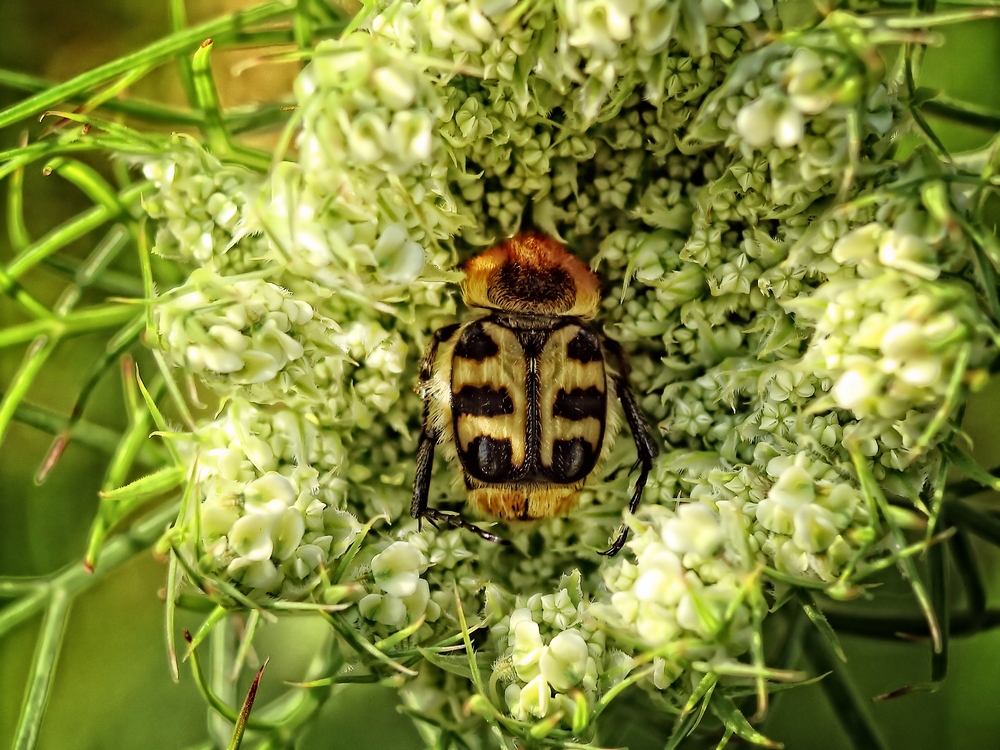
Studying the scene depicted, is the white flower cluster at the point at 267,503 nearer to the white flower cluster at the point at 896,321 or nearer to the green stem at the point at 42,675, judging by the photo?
the green stem at the point at 42,675

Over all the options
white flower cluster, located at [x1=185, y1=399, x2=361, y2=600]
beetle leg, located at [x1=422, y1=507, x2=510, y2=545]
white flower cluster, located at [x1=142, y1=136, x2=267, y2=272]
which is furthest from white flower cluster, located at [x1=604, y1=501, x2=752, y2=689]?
white flower cluster, located at [x1=142, y1=136, x2=267, y2=272]

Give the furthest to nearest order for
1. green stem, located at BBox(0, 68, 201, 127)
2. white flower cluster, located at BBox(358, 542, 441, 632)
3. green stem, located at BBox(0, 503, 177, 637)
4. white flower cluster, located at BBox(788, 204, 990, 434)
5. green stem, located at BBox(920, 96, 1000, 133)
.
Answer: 1. green stem, located at BBox(0, 503, 177, 637)
2. green stem, located at BBox(0, 68, 201, 127)
3. green stem, located at BBox(920, 96, 1000, 133)
4. white flower cluster, located at BBox(358, 542, 441, 632)
5. white flower cluster, located at BBox(788, 204, 990, 434)

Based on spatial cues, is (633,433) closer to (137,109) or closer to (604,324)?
(604,324)

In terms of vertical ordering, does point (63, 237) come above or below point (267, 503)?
above

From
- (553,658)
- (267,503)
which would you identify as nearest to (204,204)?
(267,503)

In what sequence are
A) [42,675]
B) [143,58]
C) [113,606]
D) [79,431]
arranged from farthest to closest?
[113,606]
[79,431]
[42,675]
[143,58]

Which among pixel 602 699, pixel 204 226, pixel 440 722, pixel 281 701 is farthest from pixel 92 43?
pixel 602 699

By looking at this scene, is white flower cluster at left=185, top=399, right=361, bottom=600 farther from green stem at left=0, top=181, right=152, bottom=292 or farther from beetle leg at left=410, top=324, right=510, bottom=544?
green stem at left=0, top=181, right=152, bottom=292
